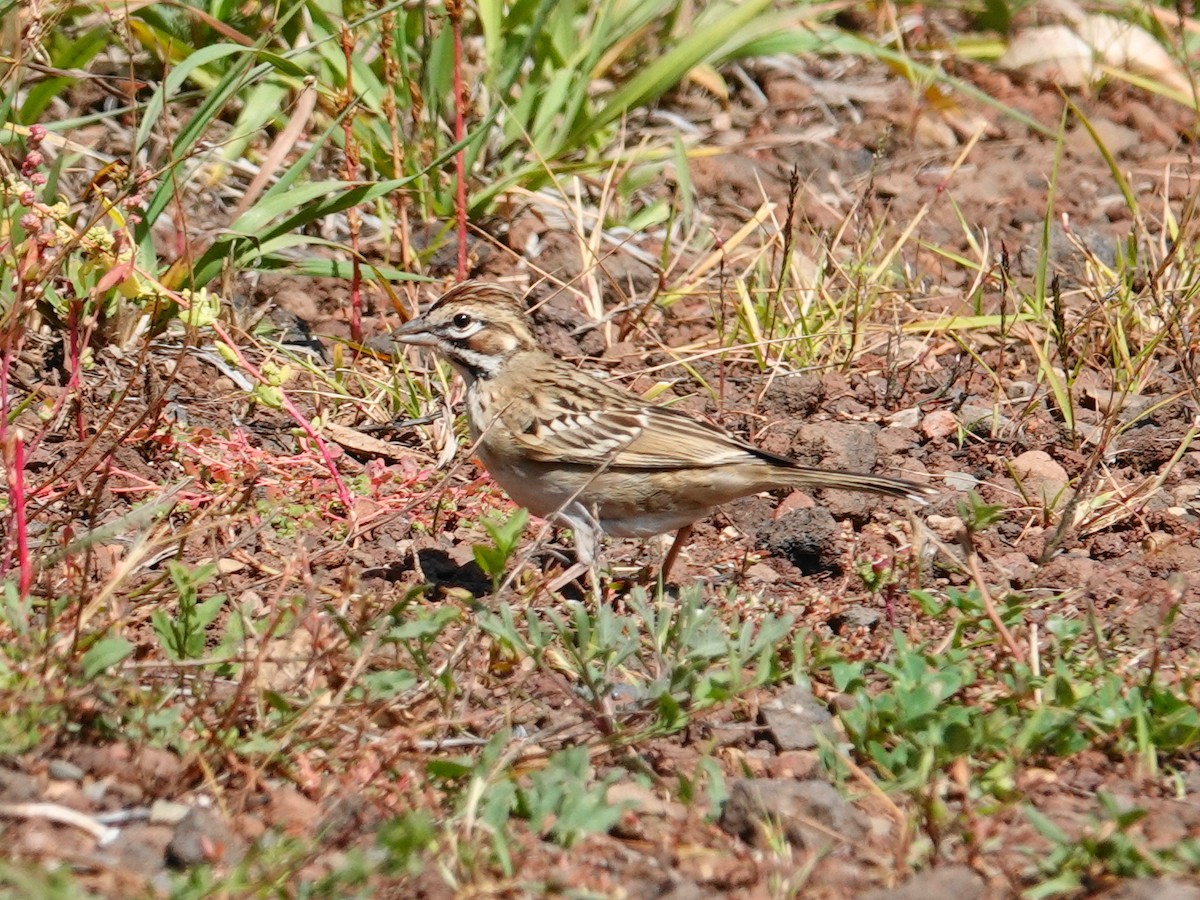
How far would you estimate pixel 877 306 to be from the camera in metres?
7.42

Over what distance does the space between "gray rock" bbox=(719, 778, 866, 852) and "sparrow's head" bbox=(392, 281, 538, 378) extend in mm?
2746

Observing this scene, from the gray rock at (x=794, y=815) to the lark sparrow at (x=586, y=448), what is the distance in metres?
1.81

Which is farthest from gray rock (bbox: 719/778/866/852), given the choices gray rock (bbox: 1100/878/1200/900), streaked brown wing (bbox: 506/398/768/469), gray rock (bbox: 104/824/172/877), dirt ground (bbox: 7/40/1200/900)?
streaked brown wing (bbox: 506/398/768/469)

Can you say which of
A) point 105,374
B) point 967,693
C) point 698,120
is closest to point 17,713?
point 967,693

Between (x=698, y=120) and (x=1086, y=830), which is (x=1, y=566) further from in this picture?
(x=698, y=120)

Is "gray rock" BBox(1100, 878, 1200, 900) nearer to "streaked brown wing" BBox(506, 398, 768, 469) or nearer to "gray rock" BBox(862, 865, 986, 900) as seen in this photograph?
"gray rock" BBox(862, 865, 986, 900)

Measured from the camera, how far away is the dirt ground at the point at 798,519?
376 cm

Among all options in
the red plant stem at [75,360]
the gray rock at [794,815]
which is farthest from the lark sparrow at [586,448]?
the gray rock at [794,815]

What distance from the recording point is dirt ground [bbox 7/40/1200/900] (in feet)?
12.3

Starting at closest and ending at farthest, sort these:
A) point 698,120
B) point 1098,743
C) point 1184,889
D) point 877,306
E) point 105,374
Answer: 1. point 1184,889
2. point 1098,743
3. point 105,374
4. point 877,306
5. point 698,120

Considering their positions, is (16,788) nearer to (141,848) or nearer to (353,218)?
(141,848)

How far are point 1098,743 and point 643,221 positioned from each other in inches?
170

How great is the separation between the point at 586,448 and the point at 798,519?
0.77 meters

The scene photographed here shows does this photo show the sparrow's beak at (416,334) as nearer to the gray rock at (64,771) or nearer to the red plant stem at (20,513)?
the red plant stem at (20,513)
